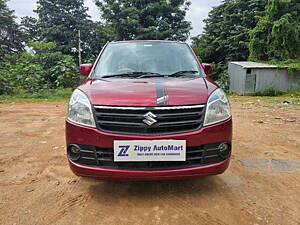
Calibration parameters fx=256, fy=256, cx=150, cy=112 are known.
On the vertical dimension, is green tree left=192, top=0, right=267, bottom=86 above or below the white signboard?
above

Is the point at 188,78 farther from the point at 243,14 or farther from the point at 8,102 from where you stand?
the point at 243,14

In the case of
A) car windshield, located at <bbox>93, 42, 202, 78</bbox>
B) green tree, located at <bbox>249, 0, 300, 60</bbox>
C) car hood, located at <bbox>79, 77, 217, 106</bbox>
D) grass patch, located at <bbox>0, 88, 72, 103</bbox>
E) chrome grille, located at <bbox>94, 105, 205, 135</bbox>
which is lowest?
grass patch, located at <bbox>0, 88, 72, 103</bbox>

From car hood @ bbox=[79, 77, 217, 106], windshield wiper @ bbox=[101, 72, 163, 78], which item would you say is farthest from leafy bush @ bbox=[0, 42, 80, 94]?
car hood @ bbox=[79, 77, 217, 106]

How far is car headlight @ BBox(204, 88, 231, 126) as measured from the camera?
2059 mm

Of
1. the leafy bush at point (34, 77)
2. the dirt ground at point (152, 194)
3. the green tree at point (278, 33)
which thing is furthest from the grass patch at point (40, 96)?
the green tree at point (278, 33)

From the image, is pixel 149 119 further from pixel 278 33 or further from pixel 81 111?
pixel 278 33

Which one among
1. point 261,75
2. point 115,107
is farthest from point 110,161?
point 261,75

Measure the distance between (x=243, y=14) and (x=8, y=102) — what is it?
2074cm

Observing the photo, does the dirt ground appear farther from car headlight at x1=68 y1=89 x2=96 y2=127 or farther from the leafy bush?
the leafy bush

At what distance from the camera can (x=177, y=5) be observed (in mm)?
21625

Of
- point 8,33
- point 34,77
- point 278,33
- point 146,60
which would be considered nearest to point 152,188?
point 146,60

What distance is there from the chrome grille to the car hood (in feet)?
0.16

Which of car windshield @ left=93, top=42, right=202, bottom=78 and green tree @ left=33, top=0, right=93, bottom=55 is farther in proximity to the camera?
green tree @ left=33, top=0, right=93, bottom=55

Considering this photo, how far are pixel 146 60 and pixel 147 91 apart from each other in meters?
0.96
